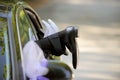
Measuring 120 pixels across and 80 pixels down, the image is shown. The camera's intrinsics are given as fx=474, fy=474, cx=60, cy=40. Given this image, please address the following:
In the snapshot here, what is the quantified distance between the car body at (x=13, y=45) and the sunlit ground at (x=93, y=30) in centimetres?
475

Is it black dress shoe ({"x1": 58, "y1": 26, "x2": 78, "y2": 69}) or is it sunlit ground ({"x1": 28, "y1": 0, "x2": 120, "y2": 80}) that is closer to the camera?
black dress shoe ({"x1": 58, "y1": 26, "x2": 78, "y2": 69})

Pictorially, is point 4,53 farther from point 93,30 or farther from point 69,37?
point 93,30

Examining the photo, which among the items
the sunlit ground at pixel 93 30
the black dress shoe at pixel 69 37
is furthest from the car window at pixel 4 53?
the sunlit ground at pixel 93 30

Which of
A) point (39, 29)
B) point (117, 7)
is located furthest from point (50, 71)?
point (117, 7)

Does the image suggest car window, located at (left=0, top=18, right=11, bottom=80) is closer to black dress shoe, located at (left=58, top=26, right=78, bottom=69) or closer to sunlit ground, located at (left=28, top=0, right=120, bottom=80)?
black dress shoe, located at (left=58, top=26, right=78, bottom=69)

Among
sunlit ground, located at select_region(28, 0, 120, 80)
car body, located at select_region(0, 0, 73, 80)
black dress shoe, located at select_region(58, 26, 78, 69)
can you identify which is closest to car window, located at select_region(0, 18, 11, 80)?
car body, located at select_region(0, 0, 73, 80)

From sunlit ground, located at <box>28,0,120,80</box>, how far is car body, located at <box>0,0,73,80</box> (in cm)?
475

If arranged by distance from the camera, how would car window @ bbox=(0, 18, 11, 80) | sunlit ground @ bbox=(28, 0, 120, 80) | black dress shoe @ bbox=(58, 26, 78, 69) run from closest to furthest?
car window @ bbox=(0, 18, 11, 80), black dress shoe @ bbox=(58, 26, 78, 69), sunlit ground @ bbox=(28, 0, 120, 80)

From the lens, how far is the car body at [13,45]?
304cm

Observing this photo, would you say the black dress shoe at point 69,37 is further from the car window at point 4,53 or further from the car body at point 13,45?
the car window at point 4,53

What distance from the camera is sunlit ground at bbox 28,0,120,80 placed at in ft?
29.9

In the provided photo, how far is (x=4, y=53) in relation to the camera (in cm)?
310

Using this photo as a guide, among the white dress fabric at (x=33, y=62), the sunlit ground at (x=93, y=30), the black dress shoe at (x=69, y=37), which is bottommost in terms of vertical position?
the white dress fabric at (x=33, y=62)

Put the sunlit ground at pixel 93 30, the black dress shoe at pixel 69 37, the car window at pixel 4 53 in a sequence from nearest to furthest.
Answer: the car window at pixel 4 53, the black dress shoe at pixel 69 37, the sunlit ground at pixel 93 30
